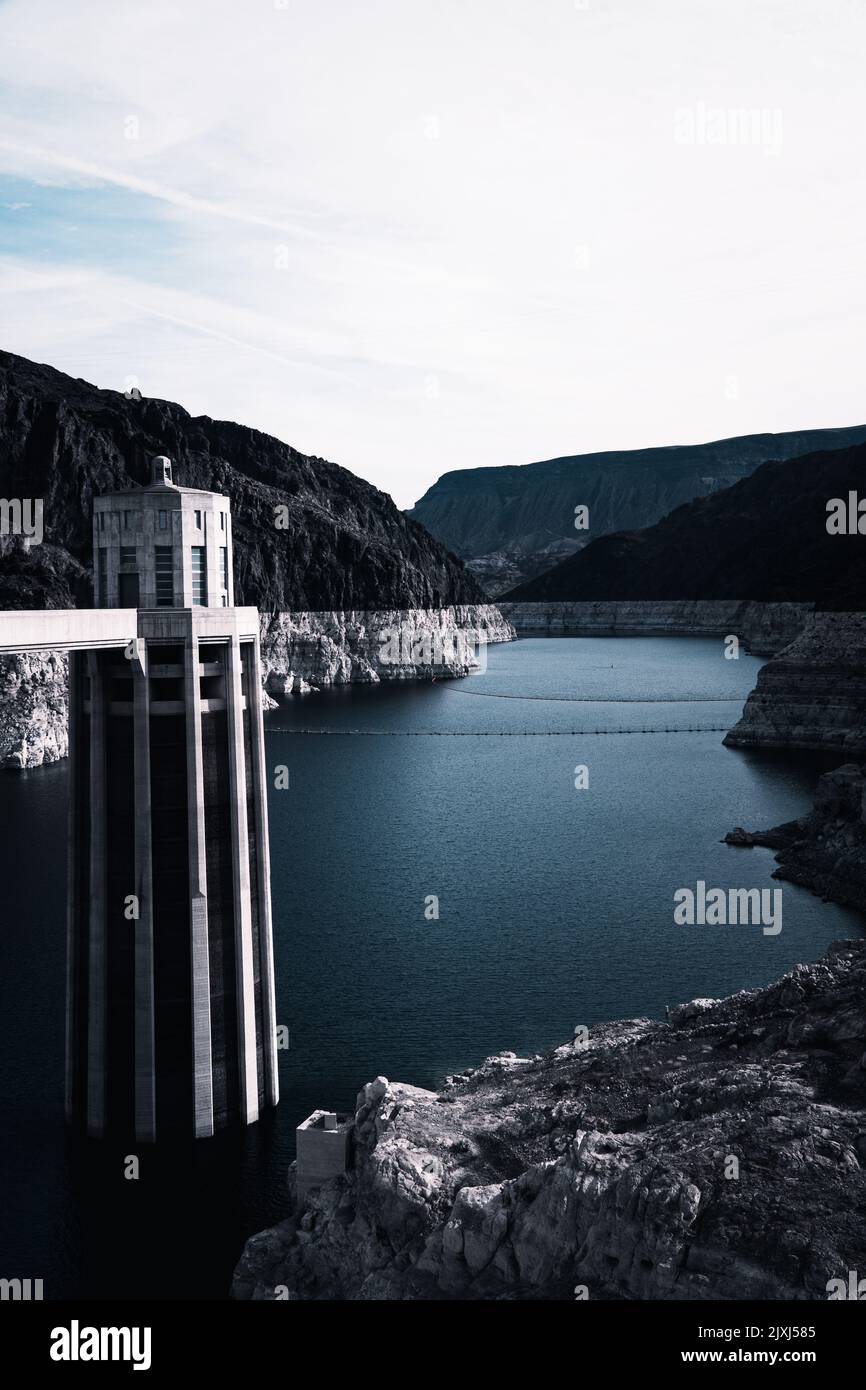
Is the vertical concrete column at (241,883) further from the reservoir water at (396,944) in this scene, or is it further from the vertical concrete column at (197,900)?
the reservoir water at (396,944)

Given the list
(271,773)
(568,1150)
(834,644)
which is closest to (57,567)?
(271,773)

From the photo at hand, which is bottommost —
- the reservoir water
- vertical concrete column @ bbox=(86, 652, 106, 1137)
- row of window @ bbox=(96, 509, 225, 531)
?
the reservoir water

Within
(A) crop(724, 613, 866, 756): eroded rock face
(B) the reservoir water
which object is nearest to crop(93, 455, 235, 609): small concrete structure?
(B) the reservoir water

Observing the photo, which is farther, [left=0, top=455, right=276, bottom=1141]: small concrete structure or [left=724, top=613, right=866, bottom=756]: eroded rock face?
[left=724, top=613, right=866, bottom=756]: eroded rock face

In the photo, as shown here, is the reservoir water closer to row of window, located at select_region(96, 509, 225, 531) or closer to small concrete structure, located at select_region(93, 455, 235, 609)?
small concrete structure, located at select_region(93, 455, 235, 609)

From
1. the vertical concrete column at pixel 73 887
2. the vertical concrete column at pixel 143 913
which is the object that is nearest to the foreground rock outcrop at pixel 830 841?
the vertical concrete column at pixel 143 913

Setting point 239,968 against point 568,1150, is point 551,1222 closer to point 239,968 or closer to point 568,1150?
point 568,1150
